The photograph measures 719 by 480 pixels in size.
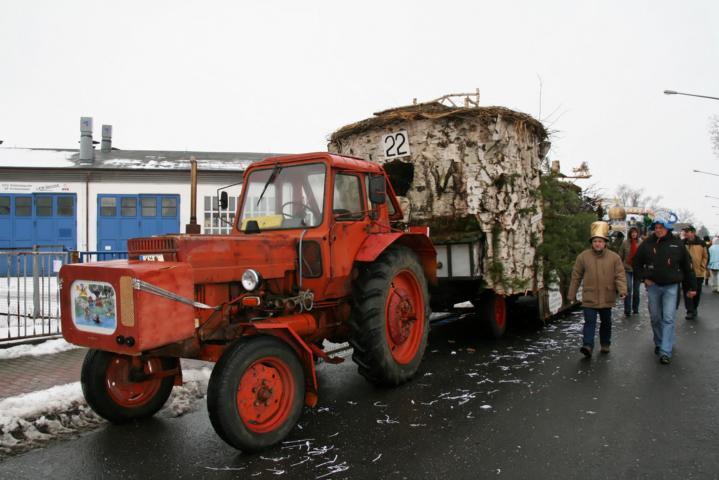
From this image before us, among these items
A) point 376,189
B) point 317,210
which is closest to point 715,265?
point 376,189

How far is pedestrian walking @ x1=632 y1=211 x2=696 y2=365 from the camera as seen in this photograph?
6.82 metres

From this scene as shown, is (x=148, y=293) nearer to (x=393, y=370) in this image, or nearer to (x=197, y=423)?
(x=197, y=423)

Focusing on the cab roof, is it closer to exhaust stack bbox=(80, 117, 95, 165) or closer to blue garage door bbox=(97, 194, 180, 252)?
blue garage door bbox=(97, 194, 180, 252)

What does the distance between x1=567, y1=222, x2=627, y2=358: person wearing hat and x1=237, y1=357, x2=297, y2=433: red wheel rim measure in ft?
14.0

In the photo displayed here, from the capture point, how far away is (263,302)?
4789 millimetres

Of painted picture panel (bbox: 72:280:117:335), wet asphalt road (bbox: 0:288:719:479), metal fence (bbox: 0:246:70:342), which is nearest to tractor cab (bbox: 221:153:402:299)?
wet asphalt road (bbox: 0:288:719:479)

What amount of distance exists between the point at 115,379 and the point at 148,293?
1362mm

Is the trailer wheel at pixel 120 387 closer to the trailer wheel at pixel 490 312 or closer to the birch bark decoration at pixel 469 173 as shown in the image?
the birch bark decoration at pixel 469 173

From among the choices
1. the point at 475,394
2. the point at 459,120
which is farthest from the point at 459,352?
the point at 459,120

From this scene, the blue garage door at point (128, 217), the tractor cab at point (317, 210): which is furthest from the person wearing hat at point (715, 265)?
the blue garage door at point (128, 217)

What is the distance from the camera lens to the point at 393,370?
551cm

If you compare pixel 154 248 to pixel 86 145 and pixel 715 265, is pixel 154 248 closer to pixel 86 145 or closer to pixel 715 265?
pixel 715 265

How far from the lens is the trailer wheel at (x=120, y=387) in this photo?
178 inches

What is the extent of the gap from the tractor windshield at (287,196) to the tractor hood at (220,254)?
42 cm
